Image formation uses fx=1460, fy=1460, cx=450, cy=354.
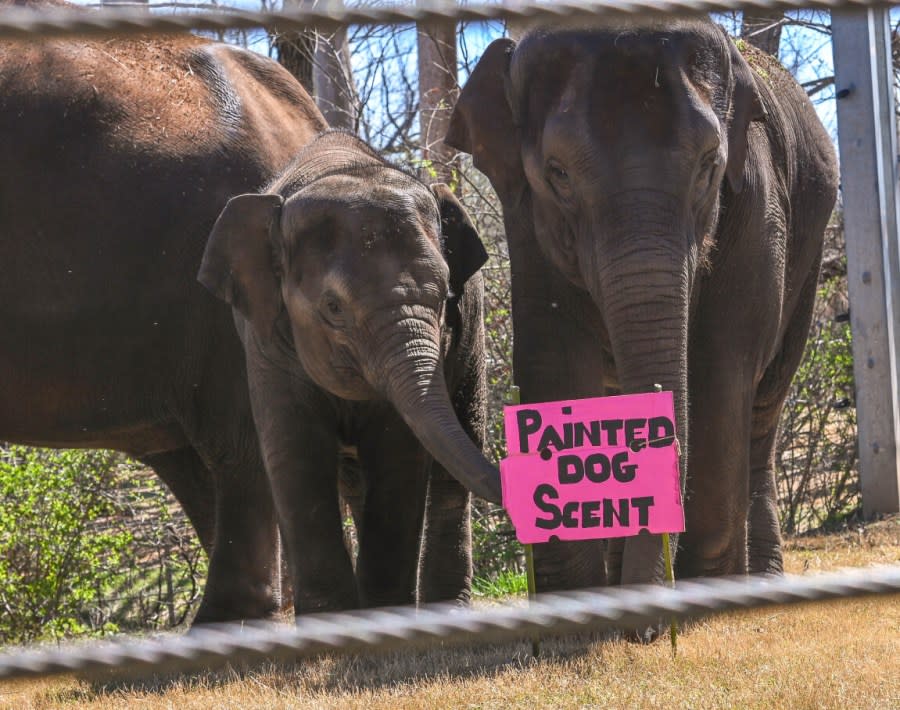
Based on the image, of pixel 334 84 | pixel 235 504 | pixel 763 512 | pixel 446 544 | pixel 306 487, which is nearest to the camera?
pixel 306 487

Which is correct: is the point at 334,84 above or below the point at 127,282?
above

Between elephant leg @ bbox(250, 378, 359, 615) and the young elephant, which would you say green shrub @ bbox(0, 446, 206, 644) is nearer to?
the young elephant

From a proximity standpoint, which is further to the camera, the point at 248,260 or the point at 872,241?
the point at 872,241

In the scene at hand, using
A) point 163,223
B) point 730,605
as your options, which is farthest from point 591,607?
point 163,223

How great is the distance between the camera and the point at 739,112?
19.5 ft

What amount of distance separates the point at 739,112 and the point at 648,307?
3.90 feet

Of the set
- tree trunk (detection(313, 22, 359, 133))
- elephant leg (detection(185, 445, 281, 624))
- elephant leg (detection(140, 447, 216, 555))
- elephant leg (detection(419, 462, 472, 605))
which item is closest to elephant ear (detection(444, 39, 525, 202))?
elephant leg (detection(419, 462, 472, 605))

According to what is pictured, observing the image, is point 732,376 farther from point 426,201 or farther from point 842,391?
point 842,391

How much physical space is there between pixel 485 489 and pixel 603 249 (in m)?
1.06

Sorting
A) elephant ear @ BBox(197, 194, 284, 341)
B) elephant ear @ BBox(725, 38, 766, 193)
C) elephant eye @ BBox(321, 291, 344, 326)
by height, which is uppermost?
elephant ear @ BBox(725, 38, 766, 193)

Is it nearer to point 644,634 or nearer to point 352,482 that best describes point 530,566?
point 644,634

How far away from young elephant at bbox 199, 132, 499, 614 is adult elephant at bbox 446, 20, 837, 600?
1.31 feet

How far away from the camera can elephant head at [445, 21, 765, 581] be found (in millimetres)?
5230

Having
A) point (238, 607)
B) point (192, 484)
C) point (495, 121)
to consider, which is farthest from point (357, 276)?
point (192, 484)
